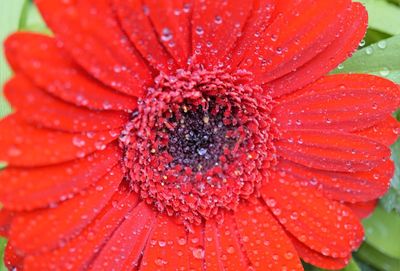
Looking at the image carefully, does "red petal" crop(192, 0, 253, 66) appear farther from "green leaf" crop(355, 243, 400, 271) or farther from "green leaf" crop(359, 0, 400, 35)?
"green leaf" crop(355, 243, 400, 271)

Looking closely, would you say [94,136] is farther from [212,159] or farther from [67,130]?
[212,159]

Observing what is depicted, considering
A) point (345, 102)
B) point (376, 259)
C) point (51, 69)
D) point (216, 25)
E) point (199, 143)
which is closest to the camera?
point (51, 69)

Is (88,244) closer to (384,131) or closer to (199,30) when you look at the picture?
(199,30)

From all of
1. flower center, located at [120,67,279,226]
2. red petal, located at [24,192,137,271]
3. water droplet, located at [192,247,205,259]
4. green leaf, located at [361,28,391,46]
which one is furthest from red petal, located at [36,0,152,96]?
green leaf, located at [361,28,391,46]

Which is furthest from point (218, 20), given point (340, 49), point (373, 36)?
point (373, 36)

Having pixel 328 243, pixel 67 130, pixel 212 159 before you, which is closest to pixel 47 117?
pixel 67 130

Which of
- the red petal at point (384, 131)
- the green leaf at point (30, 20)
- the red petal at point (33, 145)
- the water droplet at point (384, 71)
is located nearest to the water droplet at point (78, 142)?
the red petal at point (33, 145)
